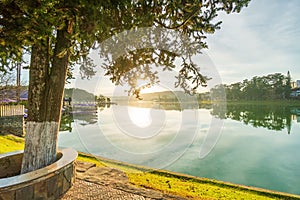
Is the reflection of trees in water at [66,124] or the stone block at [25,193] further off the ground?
the stone block at [25,193]

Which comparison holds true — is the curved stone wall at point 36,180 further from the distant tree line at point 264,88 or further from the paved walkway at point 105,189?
the distant tree line at point 264,88

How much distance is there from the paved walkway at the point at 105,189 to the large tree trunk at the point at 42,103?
0.61 meters

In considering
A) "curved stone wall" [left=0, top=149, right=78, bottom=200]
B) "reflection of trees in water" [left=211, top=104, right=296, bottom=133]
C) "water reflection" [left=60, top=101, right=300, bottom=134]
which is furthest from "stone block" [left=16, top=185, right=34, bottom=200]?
"reflection of trees in water" [left=211, top=104, right=296, bottom=133]

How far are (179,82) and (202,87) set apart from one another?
1.61 ft

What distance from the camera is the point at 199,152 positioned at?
34.4 feet

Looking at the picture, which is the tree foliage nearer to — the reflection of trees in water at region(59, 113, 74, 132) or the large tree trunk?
the large tree trunk

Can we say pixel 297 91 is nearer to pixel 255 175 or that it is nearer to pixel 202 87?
pixel 255 175

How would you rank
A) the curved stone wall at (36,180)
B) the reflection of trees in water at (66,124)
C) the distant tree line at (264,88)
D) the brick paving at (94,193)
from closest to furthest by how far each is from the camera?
the curved stone wall at (36,180)
the brick paving at (94,193)
the reflection of trees in water at (66,124)
the distant tree line at (264,88)

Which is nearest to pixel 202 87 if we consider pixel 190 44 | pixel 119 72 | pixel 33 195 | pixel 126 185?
pixel 190 44

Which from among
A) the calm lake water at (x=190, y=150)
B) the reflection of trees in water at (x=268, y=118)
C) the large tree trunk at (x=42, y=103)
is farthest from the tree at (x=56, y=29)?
the reflection of trees in water at (x=268, y=118)

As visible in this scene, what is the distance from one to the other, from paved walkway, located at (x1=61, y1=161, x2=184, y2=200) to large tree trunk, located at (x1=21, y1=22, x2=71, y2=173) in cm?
61

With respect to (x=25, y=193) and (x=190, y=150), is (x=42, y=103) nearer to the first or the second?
(x=25, y=193)

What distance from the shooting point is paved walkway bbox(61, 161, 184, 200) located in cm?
275

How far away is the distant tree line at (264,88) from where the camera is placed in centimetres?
4271
